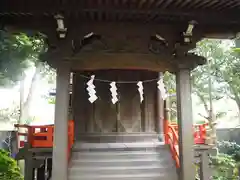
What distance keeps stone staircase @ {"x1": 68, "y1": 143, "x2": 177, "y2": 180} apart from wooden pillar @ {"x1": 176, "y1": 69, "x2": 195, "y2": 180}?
32.2 inches

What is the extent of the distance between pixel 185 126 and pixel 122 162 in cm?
213

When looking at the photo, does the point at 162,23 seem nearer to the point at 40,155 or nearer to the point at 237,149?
the point at 40,155

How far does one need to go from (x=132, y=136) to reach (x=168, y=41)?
3.97 m

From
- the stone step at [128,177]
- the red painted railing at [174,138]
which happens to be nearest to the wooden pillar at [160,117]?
the red painted railing at [174,138]

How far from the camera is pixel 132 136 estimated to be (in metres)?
8.50

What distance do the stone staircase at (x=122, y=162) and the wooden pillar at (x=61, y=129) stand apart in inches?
37.3

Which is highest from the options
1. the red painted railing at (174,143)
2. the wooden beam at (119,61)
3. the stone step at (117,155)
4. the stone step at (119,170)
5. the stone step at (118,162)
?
the wooden beam at (119,61)

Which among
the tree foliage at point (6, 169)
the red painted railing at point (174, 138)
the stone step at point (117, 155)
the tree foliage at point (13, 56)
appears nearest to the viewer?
the red painted railing at point (174, 138)

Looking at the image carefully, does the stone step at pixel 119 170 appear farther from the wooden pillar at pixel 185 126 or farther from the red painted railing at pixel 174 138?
the wooden pillar at pixel 185 126

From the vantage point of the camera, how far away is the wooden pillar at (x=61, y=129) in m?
5.24

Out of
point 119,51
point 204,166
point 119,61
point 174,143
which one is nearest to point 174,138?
point 174,143

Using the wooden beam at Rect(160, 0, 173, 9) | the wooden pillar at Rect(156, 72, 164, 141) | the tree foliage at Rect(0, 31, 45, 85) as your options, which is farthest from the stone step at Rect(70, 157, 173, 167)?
the wooden beam at Rect(160, 0, 173, 9)

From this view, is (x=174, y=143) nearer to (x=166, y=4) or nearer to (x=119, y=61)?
(x=119, y=61)

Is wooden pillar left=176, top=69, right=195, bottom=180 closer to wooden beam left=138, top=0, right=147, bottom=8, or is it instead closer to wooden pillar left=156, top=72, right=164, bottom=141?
wooden beam left=138, top=0, right=147, bottom=8
